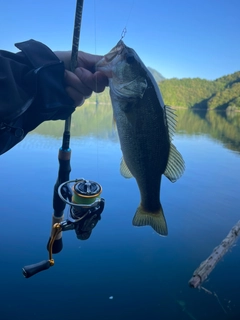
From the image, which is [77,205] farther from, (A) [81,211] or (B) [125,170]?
(B) [125,170]

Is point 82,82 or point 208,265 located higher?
point 82,82

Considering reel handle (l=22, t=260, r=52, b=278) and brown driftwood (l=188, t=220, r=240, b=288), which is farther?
brown driftwood (l=188, t=220, r=240, b=288)

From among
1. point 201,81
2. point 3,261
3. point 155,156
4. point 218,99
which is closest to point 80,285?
point 3,261

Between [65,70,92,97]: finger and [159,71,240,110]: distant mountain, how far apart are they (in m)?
59.3

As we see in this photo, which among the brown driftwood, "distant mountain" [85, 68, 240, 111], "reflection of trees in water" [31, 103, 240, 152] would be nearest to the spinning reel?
the brown driftwood

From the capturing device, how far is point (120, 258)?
5418 mm

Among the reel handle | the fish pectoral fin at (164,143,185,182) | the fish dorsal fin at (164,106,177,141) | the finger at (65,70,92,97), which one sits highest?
the finger at (65,70,92,97)

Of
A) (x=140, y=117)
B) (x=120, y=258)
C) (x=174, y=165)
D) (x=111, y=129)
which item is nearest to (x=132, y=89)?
(x=140, y=117)

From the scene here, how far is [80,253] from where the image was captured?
5.43 m

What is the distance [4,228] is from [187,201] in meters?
4.95

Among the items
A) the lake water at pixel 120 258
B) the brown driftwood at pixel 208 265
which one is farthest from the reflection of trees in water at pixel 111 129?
the brown driftwood at pixel 208 265

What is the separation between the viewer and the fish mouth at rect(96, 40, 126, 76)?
5.81 feet

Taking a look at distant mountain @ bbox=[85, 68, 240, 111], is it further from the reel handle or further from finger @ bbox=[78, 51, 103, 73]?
the reel handle

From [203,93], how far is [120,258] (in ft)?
260
